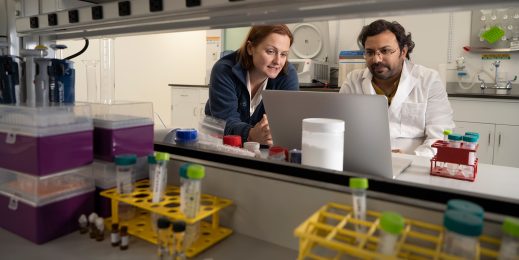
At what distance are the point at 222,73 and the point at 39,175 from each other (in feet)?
4.06

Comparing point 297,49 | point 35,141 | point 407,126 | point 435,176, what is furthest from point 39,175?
point 297,49

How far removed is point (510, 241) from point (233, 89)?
1543 mm

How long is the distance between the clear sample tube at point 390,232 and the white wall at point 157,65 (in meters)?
4.38

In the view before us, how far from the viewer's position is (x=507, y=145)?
116 inches

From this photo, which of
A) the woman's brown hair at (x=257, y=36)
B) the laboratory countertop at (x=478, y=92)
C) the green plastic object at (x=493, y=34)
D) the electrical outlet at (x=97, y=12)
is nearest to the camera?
the electrical outlet at (x=97, y=12)

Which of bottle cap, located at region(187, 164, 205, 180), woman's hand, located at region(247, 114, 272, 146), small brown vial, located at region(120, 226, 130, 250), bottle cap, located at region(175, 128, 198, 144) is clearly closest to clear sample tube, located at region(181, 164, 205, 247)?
bottle cap, located at region(187, 164, 205, 180)

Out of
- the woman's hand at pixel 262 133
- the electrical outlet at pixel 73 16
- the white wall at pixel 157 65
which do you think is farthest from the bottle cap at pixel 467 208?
the white wall at pixel 157 65

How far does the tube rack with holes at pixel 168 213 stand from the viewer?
78 cm

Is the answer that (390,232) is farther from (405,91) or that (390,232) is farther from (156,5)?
(405,91)

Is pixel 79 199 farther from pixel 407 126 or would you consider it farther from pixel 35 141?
pixel 407 126

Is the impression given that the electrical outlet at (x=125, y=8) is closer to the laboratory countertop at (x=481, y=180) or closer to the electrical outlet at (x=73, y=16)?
the electrical outlet at (x=73, y=16)

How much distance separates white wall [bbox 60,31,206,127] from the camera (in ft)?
15.3

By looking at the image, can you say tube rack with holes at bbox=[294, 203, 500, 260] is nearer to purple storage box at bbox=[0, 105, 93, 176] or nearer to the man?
purple storage box at bbox=[0, 105, 93, 176]

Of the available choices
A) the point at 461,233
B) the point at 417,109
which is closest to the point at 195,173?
the point at 461,233
